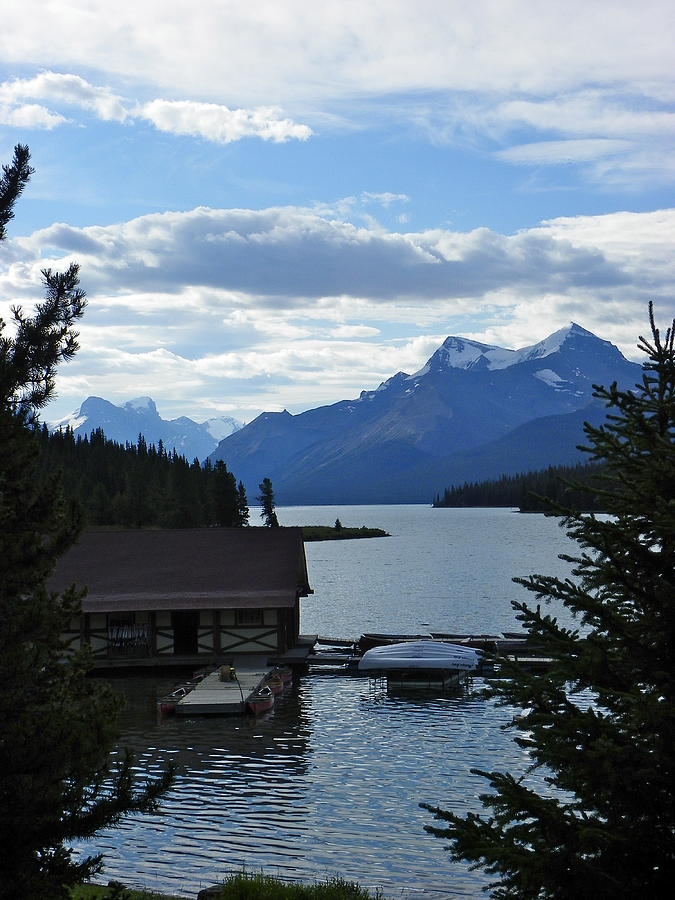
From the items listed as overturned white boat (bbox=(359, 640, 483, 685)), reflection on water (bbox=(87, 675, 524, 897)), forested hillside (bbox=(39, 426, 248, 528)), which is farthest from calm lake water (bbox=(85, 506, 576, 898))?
forested hillside (bbox=(39, 426, 248, 528))

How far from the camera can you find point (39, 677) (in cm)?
1239

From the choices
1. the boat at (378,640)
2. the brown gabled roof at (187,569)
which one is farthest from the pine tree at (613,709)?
the boat at (378,640)

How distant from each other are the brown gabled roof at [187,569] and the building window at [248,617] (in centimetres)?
132

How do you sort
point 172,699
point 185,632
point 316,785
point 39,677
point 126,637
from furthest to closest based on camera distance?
1. point 185,632
2. point 126,637
3. point 172,699
4. point 316,785
5. point 39,677

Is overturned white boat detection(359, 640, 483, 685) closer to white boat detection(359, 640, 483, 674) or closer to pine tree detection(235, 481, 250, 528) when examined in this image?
white boat detection(359, 640, 483, 674)

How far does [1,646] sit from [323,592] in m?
82.2

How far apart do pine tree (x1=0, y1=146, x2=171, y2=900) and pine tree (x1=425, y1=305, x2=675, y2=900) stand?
4547mm

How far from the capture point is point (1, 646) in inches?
465

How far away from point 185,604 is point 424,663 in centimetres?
1259

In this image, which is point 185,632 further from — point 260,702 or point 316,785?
point 316,785

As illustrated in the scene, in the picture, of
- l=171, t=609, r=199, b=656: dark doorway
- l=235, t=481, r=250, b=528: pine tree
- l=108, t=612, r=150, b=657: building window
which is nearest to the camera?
l=108, t=612, r=150, b=657: building window

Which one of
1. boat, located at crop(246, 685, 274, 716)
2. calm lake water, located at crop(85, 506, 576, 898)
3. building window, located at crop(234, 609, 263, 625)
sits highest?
building window, located at crop(234, 609, 263, 625)

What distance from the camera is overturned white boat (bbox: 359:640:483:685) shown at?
45.2m

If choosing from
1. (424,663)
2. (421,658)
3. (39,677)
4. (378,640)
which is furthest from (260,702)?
(39,677)
